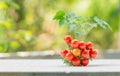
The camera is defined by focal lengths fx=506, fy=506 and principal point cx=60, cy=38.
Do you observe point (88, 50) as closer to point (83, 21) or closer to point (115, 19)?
point (83, 21)

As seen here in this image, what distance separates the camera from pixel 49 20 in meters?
9.14

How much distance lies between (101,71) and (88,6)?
7.66m

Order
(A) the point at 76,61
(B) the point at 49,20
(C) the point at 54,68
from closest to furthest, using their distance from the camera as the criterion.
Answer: (C) the point at 54,68
(A) the point at 76,61
(B) the point at 49,20

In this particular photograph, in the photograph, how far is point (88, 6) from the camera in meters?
10.2

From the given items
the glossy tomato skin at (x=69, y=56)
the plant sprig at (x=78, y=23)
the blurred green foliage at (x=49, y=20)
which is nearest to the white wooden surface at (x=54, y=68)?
the glossy tomato skin at (x=69, y=56)

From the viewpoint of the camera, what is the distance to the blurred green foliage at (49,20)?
7927 millimetres

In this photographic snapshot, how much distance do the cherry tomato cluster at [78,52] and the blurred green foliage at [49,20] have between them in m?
3.29

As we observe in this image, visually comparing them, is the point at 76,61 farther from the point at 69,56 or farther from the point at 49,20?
the point at 49,20

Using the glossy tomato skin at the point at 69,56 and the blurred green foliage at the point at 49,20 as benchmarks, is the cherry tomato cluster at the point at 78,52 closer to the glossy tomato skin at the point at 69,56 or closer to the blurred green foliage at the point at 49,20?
the glossy tomato skin at the point at 69,56

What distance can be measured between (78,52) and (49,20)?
615cm

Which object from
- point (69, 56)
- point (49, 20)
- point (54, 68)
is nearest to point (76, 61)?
point (69, 56)

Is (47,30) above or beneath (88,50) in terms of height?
above

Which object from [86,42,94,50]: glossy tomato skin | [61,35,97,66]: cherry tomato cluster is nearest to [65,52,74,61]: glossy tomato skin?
[61,35,97,66]: cherry tomato cluster

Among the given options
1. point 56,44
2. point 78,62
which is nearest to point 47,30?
point 56,44
